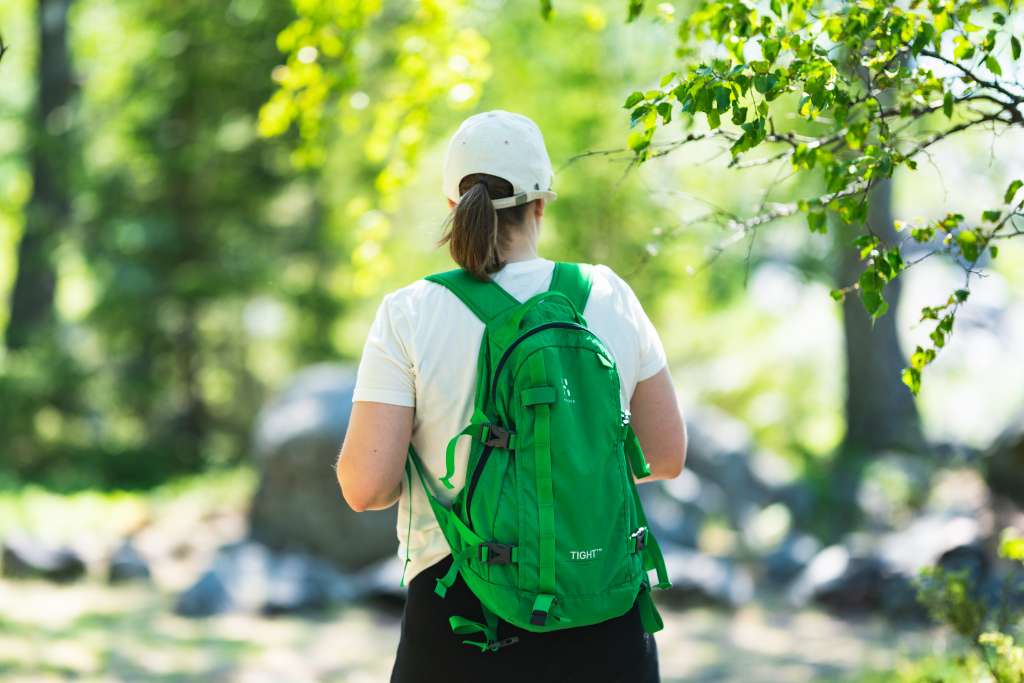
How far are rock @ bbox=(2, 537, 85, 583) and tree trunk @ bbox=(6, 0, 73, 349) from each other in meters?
6.07

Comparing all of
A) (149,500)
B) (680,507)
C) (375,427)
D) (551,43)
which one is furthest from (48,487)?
(375,427)

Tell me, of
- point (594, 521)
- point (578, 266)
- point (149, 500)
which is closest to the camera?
point (594, 521)

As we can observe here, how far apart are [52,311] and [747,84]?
45.0ft

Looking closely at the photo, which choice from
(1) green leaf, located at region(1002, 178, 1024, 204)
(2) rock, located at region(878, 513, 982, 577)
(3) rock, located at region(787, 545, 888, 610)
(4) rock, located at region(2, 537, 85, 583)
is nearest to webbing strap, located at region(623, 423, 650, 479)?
(1) green leaf, located at region(1002, 178, 1024, 204)

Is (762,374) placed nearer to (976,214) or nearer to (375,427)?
(976,214)

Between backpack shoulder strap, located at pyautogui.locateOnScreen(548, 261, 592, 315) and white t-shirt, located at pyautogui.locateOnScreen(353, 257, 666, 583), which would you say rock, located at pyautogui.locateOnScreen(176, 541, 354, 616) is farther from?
backpack shoulder strap, located at pyautogui.locateOnScreen(548, 261, 592, 315)

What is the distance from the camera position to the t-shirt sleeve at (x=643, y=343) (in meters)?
2.30

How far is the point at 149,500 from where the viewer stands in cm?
1093

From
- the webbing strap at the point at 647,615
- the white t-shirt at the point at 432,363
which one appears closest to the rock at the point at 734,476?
the webbing strap at the point at 647,615

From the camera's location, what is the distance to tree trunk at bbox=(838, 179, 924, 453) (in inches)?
431

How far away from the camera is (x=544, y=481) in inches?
80.7

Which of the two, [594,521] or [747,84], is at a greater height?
[747,84]

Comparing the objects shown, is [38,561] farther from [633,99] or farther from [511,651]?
[633,99]

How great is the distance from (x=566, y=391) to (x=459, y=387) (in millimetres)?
214
